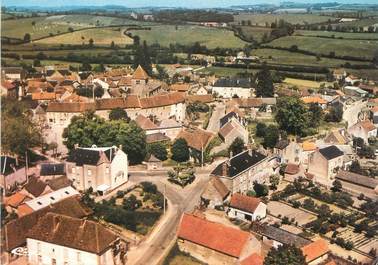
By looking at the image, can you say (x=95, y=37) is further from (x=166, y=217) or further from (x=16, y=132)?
(x=166, y=217)


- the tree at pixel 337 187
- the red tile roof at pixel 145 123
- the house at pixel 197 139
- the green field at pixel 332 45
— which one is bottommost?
the tree at pixel 337 187

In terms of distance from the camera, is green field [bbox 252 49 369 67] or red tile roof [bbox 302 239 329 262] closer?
red tile roof [bbox 302 239 329 262]

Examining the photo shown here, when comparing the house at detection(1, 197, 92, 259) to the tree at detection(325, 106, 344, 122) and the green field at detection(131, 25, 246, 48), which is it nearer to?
the tree at detection(325, 106, 344, 122)

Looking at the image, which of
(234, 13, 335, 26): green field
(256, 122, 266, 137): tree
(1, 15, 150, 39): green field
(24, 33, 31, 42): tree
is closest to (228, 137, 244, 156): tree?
(256, 122, 266, 137): tree

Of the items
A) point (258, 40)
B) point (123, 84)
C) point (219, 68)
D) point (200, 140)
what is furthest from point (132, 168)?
point (258, 40)

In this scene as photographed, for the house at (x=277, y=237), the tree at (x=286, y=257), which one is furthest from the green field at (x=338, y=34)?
the tree at (x=286, y=257)

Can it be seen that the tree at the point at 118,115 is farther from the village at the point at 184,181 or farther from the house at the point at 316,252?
the house at the point at 316,252
